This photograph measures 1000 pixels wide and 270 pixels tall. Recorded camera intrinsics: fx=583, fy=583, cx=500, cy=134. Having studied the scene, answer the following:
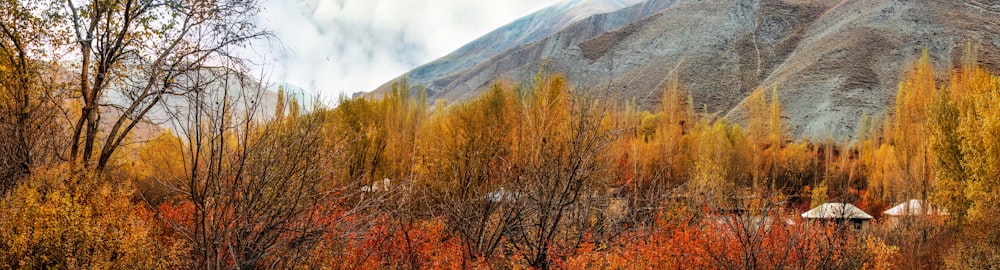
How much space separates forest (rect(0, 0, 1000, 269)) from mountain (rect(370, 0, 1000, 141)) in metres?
29.3

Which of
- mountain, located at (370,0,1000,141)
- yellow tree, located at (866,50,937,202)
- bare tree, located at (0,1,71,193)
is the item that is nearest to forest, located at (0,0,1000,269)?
bare tree, located at (0,1,71,193)

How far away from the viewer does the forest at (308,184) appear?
5.63 m

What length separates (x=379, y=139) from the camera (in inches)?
1009

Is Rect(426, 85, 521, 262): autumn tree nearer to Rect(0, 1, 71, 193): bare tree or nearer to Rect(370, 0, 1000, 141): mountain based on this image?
Rect(0, 1, 71, 193): bare tree

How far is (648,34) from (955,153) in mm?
69496

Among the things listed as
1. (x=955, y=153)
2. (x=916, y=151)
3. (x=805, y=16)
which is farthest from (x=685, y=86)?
(x=955, y=153)

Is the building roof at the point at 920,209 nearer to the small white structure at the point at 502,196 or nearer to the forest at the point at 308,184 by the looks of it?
the forest at the point at 308,184

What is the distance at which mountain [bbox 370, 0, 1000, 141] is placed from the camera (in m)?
57.7

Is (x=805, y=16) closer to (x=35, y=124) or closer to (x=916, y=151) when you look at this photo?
(x=916, y=151)

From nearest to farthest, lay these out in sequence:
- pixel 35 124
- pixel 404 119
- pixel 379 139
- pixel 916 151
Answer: pixel 35 124 < pixel 379 139 < pixel 404 119 < pixel 916 151

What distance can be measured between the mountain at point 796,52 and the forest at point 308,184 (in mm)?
29324

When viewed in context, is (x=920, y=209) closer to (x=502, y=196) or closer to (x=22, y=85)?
(x=502, y=196)

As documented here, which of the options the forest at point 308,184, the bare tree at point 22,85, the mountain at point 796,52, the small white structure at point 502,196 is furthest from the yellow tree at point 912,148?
the bare tree at point 22,85

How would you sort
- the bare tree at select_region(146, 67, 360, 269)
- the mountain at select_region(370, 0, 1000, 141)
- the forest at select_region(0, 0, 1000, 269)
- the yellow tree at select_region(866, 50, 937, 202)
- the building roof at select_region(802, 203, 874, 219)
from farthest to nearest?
the mountain at select_region(370, 0, 1000, 141) → the yellow tree at select_region(866, 50, 937, 202) → the building roof at select_region(802, 203, 874, 219) → the forest at select_region(0, 0, 1000, 269) → the bare tree at select_region(146, 67, 360, 269)
